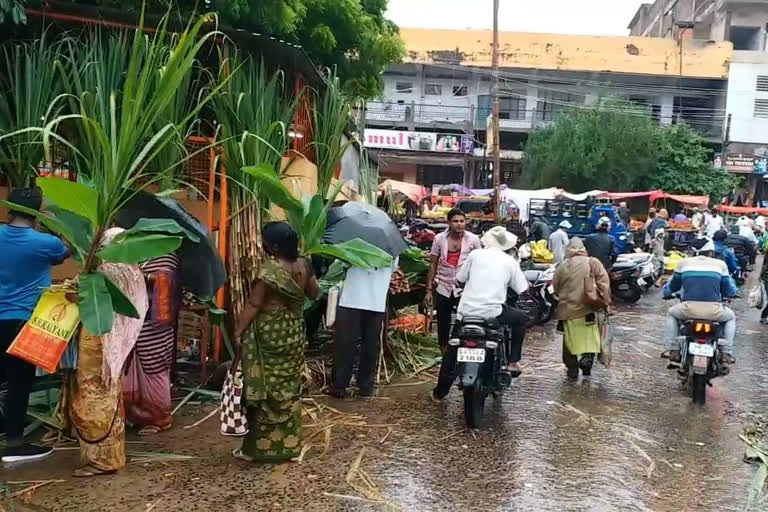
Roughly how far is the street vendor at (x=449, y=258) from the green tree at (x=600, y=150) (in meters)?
26.3

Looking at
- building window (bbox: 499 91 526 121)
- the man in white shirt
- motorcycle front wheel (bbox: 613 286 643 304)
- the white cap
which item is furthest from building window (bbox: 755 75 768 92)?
the man in white shirt

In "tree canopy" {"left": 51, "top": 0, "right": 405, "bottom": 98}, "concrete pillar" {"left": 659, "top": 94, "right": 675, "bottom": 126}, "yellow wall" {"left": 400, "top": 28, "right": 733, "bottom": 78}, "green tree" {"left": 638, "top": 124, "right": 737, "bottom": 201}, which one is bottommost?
"green tree" {"left": 638, "top": 124, "right": 737, "bottom": 201}

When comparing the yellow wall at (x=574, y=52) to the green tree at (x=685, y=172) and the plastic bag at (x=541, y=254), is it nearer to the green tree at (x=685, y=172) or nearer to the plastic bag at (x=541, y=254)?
the green tree at (x=685, y=172)

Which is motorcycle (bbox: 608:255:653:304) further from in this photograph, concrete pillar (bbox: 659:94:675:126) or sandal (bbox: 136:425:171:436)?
concrete pillar (bbox: 659:94:675:126)

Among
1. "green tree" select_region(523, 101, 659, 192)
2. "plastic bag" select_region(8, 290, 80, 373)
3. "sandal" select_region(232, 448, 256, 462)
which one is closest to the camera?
"plastic bag" select_region(8, 290, 80, 373)

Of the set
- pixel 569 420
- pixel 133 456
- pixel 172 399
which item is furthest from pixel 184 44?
pixel 569 420

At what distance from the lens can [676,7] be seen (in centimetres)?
4588

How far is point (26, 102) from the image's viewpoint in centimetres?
552

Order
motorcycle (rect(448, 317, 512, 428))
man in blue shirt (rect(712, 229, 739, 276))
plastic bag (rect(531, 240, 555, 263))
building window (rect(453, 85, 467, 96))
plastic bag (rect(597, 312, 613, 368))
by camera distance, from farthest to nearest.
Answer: building window (rect(453, 85, 467, 96)), man in blue shirt (rect(712, 229, 739, 276)), plastic bag (rect(531, 240, 555, 263)), plastic bag (rect(597, 312, 613, 368)), motorcycle (rect(448, 317, 512, 428))

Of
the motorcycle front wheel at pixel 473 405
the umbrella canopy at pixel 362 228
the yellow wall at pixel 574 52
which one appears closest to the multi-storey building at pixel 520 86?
the yellow wall at pixel 574 52

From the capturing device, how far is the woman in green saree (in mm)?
4309

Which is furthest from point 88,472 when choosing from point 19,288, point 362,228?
point 362,228

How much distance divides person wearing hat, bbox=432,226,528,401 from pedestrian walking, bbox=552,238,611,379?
1087 mm

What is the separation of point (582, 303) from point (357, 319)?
230 centimetres
